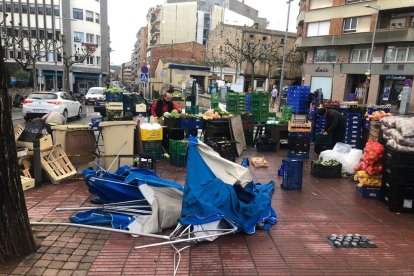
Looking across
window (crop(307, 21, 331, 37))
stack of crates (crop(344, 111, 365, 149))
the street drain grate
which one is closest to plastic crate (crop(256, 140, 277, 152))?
stack of crates (crop(344, 111, 365, 149))

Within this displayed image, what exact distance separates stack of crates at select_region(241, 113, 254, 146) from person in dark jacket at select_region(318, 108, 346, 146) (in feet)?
8.00

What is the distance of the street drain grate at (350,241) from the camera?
4.33 metres

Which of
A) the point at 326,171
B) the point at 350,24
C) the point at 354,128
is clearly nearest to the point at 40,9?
the point at 350,24

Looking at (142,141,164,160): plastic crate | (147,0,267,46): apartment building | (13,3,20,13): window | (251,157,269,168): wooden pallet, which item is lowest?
(251,157,269,168): wooden pallet

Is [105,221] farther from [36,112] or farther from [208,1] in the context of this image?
[208,1]

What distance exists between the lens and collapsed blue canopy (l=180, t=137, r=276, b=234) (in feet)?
14.1

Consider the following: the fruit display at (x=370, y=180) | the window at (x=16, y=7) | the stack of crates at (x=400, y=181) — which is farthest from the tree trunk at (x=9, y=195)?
the window at (x=16, y=7)

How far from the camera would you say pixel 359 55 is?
110ft

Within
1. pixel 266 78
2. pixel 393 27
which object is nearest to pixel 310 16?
pixel 393 27

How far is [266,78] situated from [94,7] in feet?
94.2

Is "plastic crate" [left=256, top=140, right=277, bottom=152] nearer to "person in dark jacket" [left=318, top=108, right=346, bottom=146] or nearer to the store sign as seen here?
"person in dark jacket" [left=318, top=108, right=346, bottom=146]

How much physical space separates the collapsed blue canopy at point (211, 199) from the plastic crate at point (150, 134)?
157 inches

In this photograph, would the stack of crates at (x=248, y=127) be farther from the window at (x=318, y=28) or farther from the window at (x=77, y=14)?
the window at (x=77, y=14)

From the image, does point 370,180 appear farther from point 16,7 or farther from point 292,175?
point 16,7
